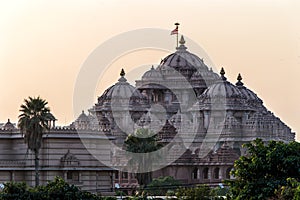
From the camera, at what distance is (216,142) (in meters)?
143

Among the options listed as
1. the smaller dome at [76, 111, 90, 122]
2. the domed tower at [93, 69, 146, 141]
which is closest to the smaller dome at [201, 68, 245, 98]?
the domed tower at [93, 69, 146, 141]

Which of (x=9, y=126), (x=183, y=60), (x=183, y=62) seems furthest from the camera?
(x=183, y=60)

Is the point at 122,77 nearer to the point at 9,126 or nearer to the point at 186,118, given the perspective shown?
the point at 186,118

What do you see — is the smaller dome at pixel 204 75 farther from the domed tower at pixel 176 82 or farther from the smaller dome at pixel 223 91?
the smaller dome at pixel 223 91

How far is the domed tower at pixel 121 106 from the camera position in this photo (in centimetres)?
15062

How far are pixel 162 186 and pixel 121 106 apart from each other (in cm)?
4687

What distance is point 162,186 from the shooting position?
349ft

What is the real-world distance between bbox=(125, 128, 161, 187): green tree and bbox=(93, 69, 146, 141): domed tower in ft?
119

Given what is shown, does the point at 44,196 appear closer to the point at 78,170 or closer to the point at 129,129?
the point at 78,170

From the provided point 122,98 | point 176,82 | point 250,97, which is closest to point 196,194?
point 122,98

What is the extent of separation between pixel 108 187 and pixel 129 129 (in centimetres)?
5059

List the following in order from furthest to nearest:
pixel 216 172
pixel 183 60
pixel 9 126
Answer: pixel 183 60 < pixel 216 172 < pixel 9 126

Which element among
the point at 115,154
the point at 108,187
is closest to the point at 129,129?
the point at 115,154

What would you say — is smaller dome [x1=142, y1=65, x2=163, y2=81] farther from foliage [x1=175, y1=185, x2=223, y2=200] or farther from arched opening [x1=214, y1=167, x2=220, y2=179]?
foliage [x1=175, y1=185, x2=223, y2=200]
